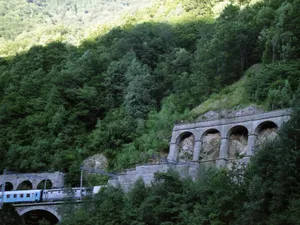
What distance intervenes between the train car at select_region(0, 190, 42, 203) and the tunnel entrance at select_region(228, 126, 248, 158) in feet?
63.7

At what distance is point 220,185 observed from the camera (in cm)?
3173

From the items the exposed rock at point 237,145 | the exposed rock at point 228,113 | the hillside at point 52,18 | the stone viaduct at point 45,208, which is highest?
the hillside at point 52,18

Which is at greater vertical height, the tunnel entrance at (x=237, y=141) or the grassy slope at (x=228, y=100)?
the grassy slope at (x=228, y=100)

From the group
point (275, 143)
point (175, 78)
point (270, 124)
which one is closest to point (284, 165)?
point (275, 143)

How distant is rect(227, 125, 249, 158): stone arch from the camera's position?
39500mm

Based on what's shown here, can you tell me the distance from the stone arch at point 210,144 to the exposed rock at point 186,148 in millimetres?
1182

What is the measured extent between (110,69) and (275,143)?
3532cm

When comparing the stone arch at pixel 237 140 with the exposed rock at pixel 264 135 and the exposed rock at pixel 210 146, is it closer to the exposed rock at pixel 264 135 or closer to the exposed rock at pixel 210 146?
the exposed rock at pixel 210 146

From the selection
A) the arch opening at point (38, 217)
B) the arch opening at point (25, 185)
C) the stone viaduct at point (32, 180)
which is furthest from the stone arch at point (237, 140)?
the arch opening at point (25, 185)

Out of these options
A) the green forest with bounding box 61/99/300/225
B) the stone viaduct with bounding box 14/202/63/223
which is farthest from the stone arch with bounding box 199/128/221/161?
the stone viaduct with bounding box 14/202/63/223

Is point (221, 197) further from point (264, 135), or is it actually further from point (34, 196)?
point (34, 196)

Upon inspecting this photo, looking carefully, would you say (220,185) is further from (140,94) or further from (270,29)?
(140,94)

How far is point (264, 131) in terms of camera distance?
1539 inches

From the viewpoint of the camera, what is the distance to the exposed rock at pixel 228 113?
4161 centimetres
